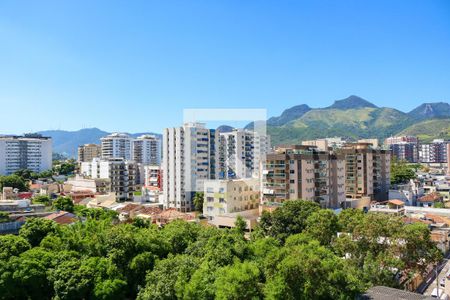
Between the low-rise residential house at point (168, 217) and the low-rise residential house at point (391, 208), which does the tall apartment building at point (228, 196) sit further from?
the low-rise residential house at point (391, 208)

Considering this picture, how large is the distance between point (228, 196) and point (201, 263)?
12.2m

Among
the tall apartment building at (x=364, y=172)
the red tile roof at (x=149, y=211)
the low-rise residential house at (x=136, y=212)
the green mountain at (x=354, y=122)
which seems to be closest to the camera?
the low-rise residential house at (x=136, y=212)

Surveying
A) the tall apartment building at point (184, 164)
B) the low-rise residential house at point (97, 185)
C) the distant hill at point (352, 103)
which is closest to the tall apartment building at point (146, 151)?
the low-rise residential house at point (97, 185)

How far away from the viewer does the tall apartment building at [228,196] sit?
898 inches

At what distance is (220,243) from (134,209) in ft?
49.4

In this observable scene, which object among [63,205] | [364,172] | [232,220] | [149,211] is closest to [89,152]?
[63,205]

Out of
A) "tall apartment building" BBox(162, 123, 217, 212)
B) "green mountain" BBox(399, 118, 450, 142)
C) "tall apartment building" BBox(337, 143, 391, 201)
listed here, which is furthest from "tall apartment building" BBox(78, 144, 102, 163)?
"green mountain" BBox(399, 118, 450, 142)

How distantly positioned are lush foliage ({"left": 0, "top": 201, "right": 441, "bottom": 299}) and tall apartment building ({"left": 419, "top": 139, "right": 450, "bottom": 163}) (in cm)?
5972

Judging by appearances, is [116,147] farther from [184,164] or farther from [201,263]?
[201,263]

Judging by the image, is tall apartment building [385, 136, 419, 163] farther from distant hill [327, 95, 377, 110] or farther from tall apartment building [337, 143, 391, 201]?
distant hill [327, 95, 377, 110]

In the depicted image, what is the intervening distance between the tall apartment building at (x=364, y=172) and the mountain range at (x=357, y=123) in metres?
54.9

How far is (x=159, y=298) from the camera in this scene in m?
9.59

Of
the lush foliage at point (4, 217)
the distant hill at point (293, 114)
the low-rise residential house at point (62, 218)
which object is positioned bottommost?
the low-rise residential house at point (62, 218)

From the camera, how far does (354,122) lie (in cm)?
12875
